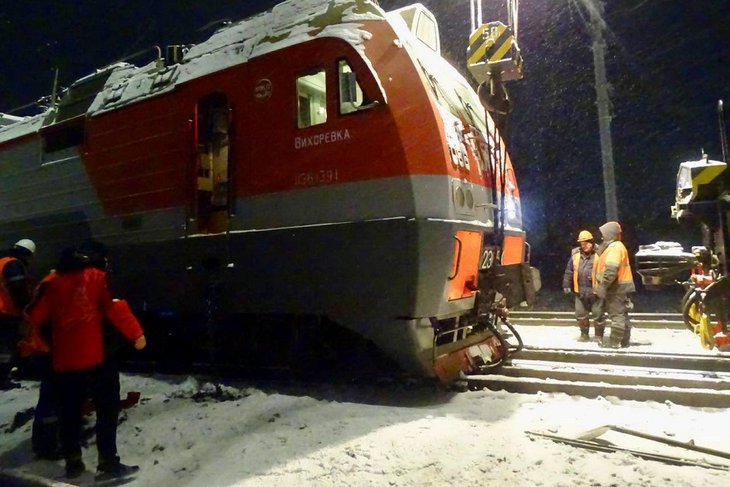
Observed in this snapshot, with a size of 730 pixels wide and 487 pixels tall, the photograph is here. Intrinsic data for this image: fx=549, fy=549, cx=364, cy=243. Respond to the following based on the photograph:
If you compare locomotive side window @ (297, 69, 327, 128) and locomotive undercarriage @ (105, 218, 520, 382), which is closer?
locomotive undercarriage @ (105, 218, 520, 382)

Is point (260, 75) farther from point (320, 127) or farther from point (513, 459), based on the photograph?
point (513, 459)

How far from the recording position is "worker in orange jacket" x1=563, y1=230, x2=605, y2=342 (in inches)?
302

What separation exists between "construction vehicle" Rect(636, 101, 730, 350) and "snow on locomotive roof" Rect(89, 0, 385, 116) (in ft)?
11.9

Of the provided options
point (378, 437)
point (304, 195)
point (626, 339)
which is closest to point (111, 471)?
point (378, 437)

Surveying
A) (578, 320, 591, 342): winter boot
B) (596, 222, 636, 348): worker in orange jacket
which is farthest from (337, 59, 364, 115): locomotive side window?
(578, 320, 591, 342): winter boot

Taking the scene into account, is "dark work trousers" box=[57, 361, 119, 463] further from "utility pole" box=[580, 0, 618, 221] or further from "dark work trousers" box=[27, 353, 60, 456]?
"utility pole" box=[580, 0, 618, 221]

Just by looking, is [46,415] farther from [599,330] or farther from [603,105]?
[603,105]

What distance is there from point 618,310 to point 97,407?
19.9 ft

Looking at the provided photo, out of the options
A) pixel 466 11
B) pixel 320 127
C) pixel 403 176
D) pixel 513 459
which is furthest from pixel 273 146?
pixel 466 11

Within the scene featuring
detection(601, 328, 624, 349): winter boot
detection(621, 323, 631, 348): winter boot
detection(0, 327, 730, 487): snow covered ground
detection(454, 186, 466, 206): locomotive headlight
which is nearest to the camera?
detection(0, 327, 730, 487): snow covered ground

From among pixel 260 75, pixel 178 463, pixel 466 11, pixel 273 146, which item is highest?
pixel 466 11

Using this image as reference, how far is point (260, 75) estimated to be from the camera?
16.1 ft

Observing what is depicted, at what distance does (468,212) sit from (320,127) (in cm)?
143

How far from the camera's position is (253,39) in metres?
5.13
